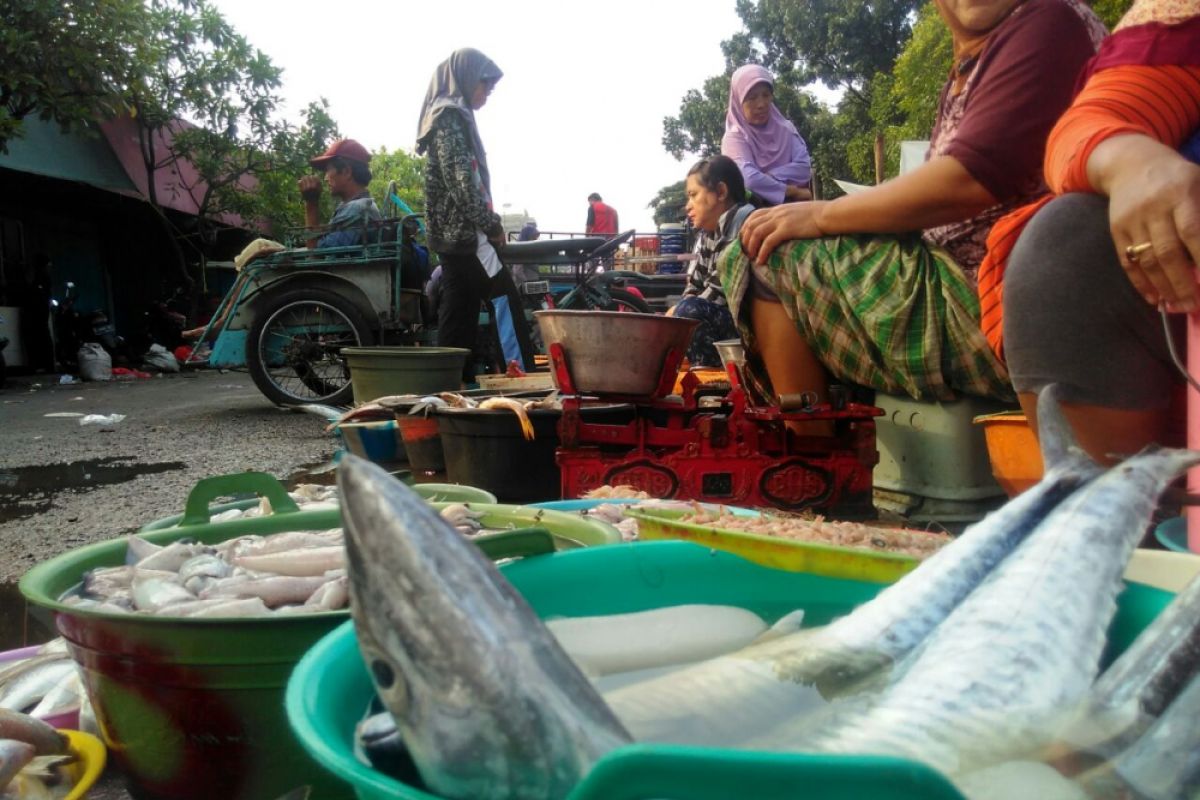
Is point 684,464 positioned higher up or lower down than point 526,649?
lower down

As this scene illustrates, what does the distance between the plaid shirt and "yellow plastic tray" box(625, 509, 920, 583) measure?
3636mm

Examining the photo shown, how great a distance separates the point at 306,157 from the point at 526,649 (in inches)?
715

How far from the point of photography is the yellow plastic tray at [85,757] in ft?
4.17

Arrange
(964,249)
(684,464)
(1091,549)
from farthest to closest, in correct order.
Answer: (684,464)
(964,249)
(1091,549)

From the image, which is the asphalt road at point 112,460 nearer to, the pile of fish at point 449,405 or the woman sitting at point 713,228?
the pile of fish at point 449,405

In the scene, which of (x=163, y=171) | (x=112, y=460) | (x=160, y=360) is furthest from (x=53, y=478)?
(x=163, y=171)

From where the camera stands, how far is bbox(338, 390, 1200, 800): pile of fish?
624mm

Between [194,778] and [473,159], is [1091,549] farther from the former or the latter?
[473,159]

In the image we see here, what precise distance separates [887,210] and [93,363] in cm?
1237

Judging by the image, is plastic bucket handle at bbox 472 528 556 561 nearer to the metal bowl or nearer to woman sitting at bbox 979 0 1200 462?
woman sitting at bbox 979 0 1200 462

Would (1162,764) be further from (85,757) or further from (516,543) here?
(85,757)

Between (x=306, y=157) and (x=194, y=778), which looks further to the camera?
(x=306, y=157)

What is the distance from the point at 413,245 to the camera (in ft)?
24.2

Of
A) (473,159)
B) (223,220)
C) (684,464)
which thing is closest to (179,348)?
(223,220)
